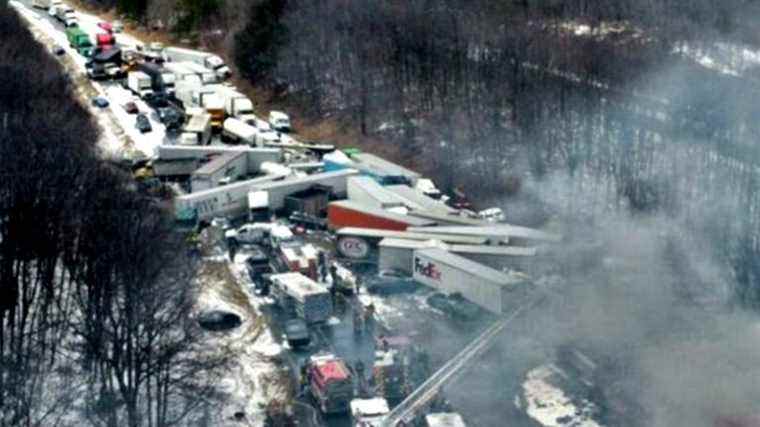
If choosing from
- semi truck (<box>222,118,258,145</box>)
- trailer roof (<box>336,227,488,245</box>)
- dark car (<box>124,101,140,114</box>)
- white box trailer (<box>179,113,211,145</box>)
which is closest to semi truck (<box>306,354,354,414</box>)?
trailer roof (<box>336,227,488,245</box>)

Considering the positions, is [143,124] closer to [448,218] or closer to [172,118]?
[172,118]

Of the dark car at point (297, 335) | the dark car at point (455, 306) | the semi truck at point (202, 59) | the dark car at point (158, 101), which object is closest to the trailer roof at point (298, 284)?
the dark car at point (297, 335)

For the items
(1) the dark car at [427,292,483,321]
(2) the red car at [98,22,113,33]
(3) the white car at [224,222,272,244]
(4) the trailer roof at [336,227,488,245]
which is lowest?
(1) the dark car at [427,292,483,321]

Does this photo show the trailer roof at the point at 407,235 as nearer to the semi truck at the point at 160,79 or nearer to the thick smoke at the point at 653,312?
the thick smoke at the point at 653,312

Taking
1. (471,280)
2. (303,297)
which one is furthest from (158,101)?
(471,280)

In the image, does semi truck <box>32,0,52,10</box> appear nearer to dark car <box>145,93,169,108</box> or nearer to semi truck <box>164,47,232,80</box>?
semi truck <box>164,47,232,80</box>

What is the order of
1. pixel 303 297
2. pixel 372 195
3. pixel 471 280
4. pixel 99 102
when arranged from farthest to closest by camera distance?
pixel 99 102, pixel 372 195, pixel 471 280, pixel 303 297
